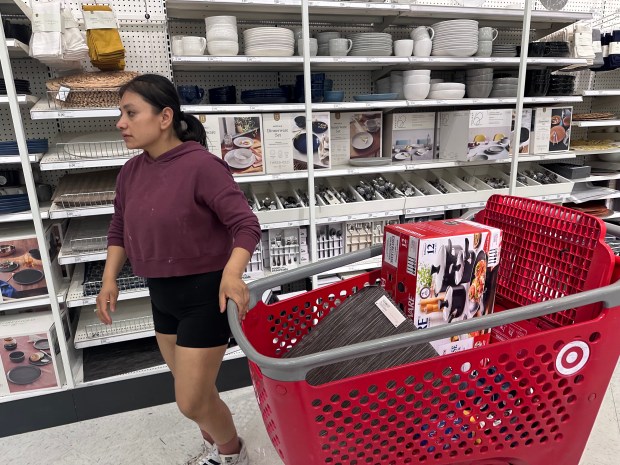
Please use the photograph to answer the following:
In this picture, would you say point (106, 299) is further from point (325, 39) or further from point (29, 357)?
point (325, 39)

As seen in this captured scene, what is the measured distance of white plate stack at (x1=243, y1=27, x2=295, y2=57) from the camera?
7.60ft

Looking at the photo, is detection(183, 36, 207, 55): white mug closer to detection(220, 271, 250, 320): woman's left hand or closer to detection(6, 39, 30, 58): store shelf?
detection(6, 39, 30, 58): store shelf

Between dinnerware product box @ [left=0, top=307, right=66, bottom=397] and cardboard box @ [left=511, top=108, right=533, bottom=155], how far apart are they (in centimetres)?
292

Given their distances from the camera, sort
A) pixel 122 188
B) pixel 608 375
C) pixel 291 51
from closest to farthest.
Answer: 1. pixel 608 375
2. pixel 122 188
3. pixel 291 51

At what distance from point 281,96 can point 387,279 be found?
1.50 metres

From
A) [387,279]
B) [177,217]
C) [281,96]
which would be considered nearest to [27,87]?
[281,96]

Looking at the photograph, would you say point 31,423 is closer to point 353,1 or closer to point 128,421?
point 128,421

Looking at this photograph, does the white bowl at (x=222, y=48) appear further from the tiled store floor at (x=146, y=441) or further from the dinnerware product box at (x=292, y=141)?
→ the tiled store floor at (x=146, y=441)

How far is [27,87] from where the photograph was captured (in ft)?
7.39

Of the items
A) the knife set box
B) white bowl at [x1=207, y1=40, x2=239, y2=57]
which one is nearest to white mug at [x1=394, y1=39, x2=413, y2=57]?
white bowl at [x1=207, y1=40, x2=239, y2=57]

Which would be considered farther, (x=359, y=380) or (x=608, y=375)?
(x=608, y=375)

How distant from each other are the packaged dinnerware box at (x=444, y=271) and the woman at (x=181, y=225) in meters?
0.45

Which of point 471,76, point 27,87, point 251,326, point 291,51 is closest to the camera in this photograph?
point 251,326

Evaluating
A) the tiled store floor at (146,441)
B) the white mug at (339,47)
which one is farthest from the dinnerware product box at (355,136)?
the tiled store floor at (146,441)
